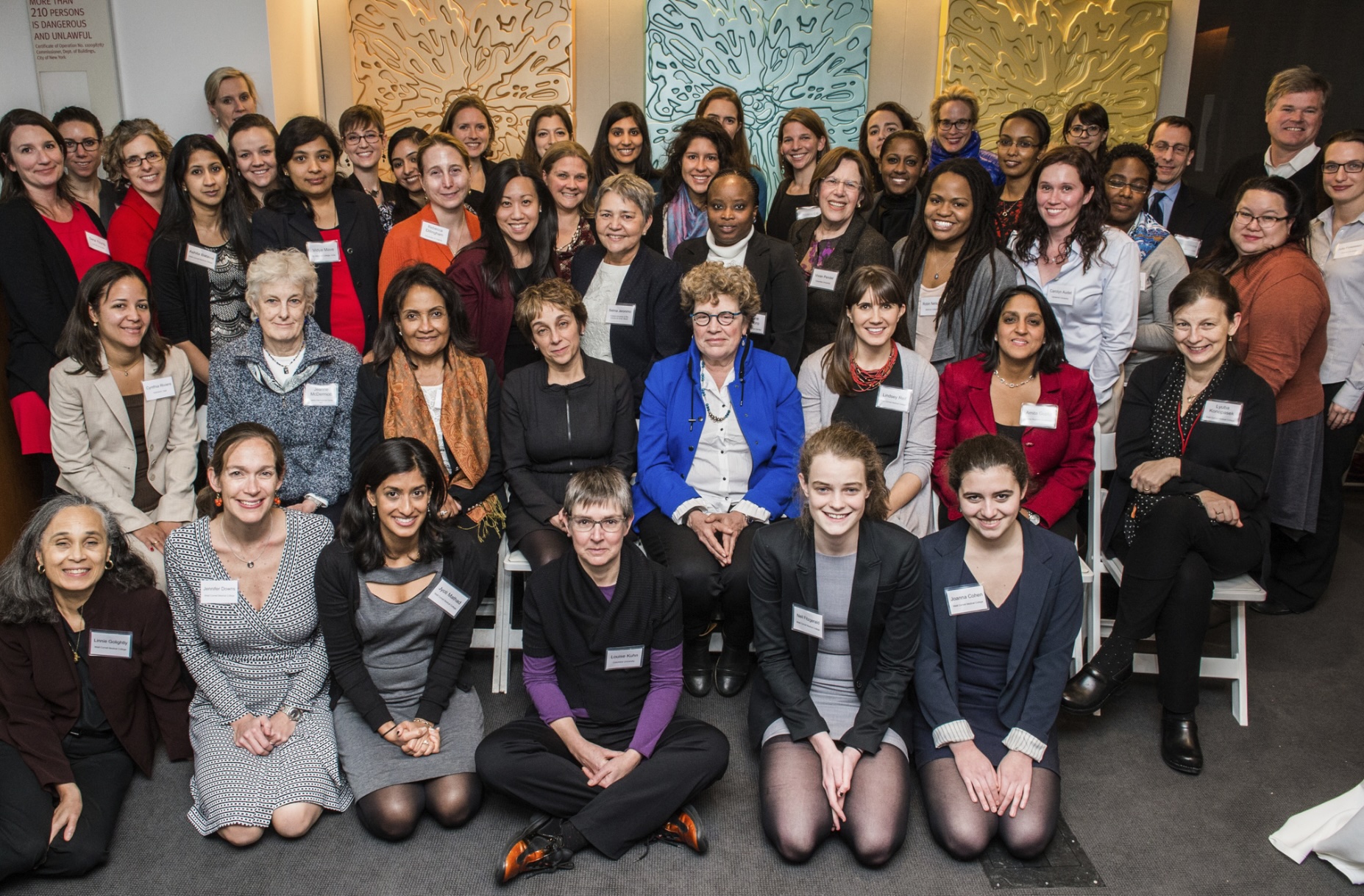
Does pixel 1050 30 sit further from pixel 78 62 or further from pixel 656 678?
pixel 78 62

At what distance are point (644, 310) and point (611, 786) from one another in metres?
1.83

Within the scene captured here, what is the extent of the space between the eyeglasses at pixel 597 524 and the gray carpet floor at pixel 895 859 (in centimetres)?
83

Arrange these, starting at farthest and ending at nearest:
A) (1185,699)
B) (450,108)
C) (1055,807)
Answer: (450,108), (1185,699), (1055,807)

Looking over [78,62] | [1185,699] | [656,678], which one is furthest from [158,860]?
[78,62]

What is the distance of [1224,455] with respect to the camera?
3.12 m

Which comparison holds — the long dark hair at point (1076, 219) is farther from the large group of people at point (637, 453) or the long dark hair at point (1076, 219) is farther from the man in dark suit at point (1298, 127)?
the man in dark suit at point (1298, 127)

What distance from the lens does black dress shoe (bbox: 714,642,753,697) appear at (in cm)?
325

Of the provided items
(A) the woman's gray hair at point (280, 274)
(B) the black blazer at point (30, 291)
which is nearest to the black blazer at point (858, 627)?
(A) the woman's gray hair at point (280, 274)

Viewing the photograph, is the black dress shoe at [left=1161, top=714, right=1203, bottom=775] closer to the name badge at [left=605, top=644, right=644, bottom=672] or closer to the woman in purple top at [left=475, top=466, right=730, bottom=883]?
the woman in purple top at [left=475, top=466, right=730, bottom=883]

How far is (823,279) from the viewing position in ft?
12.4

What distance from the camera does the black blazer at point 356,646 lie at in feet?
8.83

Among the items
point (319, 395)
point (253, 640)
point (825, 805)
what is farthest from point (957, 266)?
point (253, 640)

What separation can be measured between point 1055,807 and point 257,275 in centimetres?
299

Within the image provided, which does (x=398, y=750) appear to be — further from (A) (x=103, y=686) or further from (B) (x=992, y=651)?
(B) (x=992, y=651)
